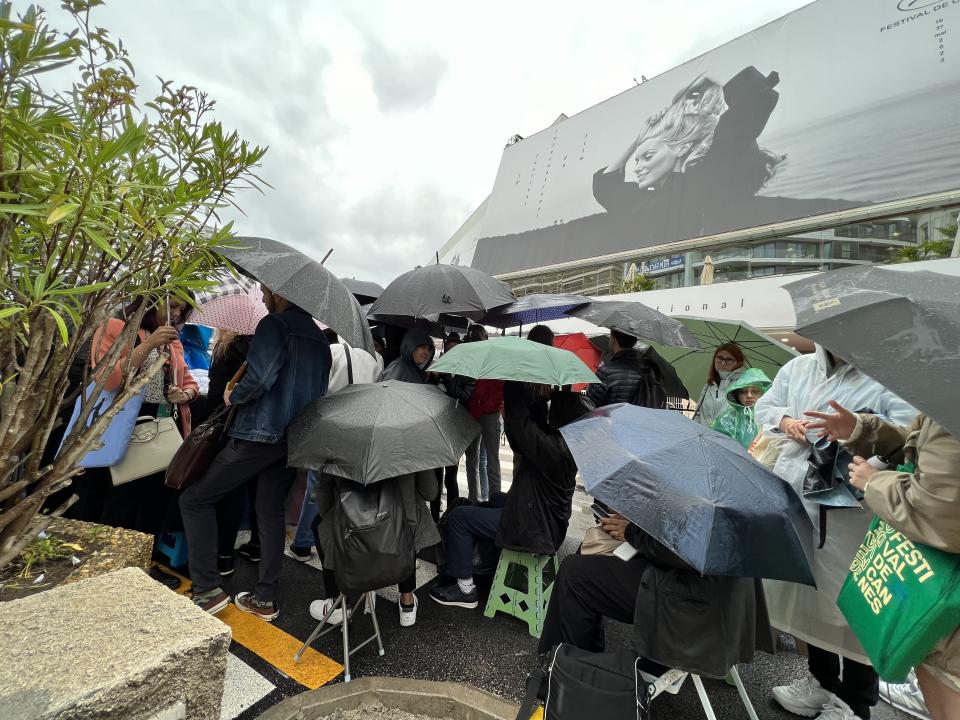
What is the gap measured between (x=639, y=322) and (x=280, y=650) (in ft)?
11.6

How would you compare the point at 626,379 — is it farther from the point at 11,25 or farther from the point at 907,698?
the point at 11,25

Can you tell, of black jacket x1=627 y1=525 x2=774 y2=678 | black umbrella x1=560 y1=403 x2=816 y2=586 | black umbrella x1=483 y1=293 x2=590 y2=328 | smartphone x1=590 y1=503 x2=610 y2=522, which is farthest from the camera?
black umbrella x1=483 y1=293 x2=590 y2=328

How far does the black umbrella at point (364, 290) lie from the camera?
5.98 m

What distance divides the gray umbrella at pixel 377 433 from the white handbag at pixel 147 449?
99 centimetres

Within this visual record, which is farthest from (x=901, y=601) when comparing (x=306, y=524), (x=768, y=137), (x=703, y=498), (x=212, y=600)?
(x=768, y=137)

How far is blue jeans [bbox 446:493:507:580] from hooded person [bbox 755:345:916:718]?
5.34ft

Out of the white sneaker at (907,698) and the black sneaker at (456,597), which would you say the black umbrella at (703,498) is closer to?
the white sneaker at (907,698)

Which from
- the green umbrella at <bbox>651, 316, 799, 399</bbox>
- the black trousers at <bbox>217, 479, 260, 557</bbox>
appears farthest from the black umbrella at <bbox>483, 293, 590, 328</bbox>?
the black trousers at <bbox>217, 479, 260, 557</bbox>

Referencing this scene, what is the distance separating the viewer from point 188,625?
1411 millimetres

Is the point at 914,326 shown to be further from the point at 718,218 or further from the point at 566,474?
the point at 718,218

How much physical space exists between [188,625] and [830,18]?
87.3ft

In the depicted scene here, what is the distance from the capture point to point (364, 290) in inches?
239

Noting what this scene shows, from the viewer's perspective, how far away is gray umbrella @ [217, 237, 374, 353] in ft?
7.77

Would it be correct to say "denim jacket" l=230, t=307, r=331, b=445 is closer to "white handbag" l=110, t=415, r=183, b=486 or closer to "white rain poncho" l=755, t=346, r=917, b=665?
"white handbag" l=110, t=415, r=183, b=486
